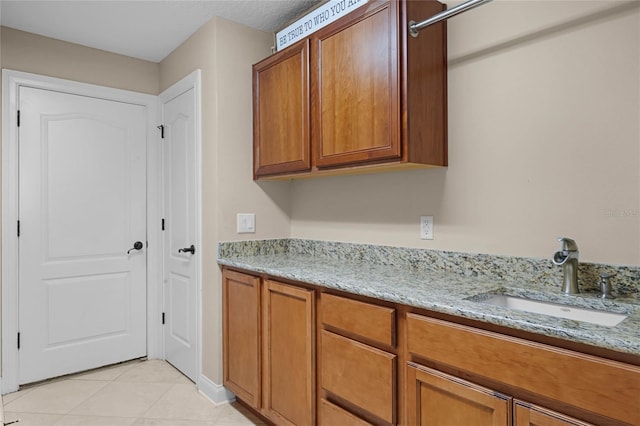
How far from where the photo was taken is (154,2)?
229cm

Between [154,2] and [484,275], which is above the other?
[154,2]

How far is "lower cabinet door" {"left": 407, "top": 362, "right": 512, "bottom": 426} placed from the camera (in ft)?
3.70

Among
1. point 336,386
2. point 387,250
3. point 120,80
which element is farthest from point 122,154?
point 336,386

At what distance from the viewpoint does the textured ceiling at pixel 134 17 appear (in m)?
2.32

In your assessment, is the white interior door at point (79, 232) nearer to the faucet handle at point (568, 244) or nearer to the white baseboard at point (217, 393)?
the white baseboard at point (217, 393)

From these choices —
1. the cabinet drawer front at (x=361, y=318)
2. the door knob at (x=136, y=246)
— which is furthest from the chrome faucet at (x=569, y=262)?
the door knob at (x=136, y=246)

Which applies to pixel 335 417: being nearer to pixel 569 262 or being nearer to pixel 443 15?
pixel 569 262

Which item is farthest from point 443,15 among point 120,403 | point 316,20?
point 120,403

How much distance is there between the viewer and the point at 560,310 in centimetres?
138

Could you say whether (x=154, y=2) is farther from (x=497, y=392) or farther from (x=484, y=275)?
(x=497, y=392)

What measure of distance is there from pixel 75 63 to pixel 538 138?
3.07m

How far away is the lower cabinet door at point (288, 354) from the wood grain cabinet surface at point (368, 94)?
27.0 inches

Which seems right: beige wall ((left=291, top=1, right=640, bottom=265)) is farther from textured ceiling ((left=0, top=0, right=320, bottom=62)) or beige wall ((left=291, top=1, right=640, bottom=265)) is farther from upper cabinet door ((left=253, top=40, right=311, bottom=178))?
textured ceiling ((left=0, top=0, right=320, bottom=62))

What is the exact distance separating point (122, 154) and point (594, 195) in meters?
3.04
